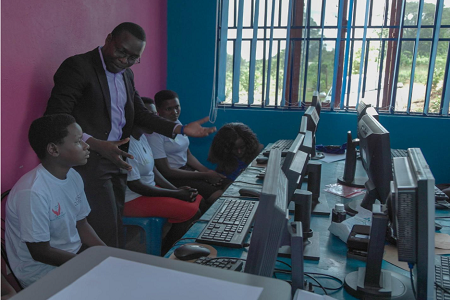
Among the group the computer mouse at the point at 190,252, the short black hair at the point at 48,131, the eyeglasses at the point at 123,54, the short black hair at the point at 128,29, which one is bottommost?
the computer mouse at the point at 190,252

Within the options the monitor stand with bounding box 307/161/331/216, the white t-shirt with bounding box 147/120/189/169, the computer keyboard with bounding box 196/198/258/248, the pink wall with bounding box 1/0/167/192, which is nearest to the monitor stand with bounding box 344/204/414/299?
the computer keyboard with bounding box 196/198/258/248

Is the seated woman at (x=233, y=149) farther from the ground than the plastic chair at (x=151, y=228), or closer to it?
farther from the ground

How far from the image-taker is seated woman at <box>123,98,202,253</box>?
7.35 feet

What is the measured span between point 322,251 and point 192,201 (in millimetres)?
1235

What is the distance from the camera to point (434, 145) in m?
3.28

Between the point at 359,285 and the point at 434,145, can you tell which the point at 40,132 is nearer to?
the point at 359,285

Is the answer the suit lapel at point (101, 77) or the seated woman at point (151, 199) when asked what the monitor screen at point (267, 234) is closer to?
the suit lapel at point (101, 77)

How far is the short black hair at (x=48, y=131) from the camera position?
155cm

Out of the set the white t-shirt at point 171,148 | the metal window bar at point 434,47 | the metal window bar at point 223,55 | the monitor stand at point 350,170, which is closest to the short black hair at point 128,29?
the white t-shirt at point 171,148

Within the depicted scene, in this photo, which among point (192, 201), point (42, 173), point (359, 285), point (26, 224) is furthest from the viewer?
point (192, 201)

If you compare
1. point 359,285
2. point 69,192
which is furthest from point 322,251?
point 69,192

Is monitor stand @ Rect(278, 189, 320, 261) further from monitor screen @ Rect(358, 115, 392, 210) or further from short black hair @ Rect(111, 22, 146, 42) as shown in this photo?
short black hair @ Rect(111, 22, 146, 42)

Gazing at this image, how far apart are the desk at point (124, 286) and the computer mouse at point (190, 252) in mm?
684

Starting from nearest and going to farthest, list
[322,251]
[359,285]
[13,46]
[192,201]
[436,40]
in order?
[359,285], [322,251], [13,46], [192,201], [436,40]
